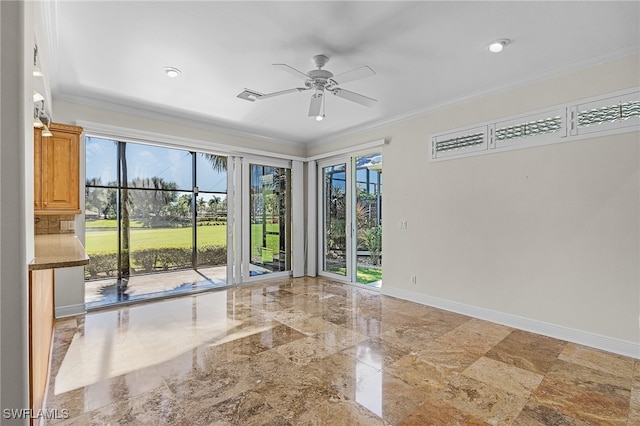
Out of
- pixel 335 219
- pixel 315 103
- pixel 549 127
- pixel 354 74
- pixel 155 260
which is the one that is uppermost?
pixel 354 74

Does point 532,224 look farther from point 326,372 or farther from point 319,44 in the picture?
point 319,44

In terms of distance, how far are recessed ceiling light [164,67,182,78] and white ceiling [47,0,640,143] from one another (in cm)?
6

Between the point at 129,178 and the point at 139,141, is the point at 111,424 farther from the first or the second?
the point at 129,178

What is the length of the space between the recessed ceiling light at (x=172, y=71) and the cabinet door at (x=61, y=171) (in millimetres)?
1459

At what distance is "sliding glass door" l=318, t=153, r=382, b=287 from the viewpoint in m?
5.54

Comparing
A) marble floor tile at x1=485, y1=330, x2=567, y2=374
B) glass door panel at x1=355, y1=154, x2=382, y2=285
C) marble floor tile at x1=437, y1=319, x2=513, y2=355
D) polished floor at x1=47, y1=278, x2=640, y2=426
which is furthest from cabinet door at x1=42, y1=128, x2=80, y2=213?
marble floor tile at x1=485, y1=330, x2=567, y2=374

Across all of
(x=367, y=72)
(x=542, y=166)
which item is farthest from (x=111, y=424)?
(x=542, y=166)

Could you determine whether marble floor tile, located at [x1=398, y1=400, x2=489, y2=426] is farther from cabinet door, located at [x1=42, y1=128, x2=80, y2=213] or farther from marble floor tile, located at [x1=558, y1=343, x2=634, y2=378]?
cabinet door, located at [x1=42, y1=128, x2=80, y2=213]

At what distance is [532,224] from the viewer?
3416 mm

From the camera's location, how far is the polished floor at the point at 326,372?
6.59 feet

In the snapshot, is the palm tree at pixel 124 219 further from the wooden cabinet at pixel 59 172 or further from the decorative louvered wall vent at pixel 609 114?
the decorative louvered wall vent at pixel 609 114

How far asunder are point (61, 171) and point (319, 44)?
3235mm

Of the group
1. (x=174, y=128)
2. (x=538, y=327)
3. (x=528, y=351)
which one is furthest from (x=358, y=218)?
(x=174, y=128)

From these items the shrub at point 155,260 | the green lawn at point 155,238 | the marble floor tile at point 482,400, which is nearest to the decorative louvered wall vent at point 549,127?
the marble floor tile at point 482,400
